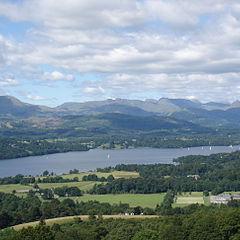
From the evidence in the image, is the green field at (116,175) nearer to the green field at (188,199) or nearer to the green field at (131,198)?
the green field at (131,198)

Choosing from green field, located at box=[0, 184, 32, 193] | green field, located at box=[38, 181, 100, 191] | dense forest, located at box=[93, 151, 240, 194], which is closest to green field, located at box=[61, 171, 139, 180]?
dense forest, located at box=[93, 151, 240, 194]

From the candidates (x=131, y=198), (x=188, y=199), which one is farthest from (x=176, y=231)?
(x=131, y=198)

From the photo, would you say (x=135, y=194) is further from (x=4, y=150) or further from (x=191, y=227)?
(x=4, y=150)

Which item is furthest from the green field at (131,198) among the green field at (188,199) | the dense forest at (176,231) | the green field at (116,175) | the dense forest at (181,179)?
the dense forest at (176,231)

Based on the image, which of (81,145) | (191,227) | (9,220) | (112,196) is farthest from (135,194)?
(81,145)

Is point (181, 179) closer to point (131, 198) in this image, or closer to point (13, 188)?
point (131, 198)
